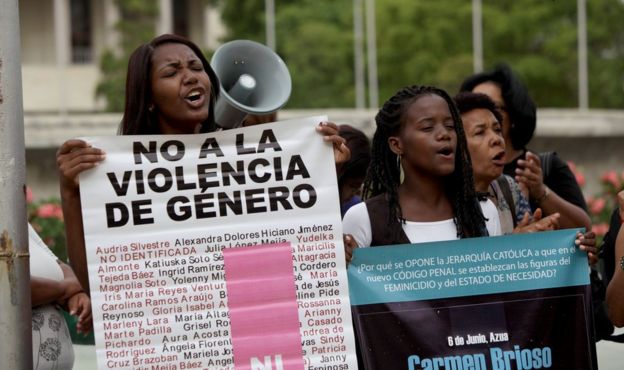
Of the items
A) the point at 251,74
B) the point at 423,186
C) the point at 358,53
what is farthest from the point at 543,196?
the point at 358,53

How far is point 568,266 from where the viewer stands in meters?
4.91

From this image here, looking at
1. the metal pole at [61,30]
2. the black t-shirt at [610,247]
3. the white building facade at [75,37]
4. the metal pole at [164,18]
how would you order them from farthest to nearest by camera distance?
the white building facade at [75,37]
the metal pole at [164,18]
the metal pole at [61,30]
the black t-shirt at [610,247]

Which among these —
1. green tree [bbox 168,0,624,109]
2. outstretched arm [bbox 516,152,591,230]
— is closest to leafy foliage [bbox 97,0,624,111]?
green tree [bbox 168,0,624,109]

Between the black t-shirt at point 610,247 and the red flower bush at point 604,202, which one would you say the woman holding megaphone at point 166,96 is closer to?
the black t-shirt at point 610,247

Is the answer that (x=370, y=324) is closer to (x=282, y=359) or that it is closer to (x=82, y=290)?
(x=282, y=359)

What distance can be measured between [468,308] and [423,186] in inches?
19.9

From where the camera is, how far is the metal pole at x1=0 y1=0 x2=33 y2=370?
4449 millimetres

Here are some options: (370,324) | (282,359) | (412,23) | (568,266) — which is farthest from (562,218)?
(412,23)

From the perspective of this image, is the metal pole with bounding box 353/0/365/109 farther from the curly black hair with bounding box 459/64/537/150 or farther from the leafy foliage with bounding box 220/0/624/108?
the curly black hair with bounding box 459/64/537/150

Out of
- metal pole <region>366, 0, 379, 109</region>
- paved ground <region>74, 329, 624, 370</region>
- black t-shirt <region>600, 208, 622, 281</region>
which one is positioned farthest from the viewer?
metal pole <region>366, 0, 379, 109</region>

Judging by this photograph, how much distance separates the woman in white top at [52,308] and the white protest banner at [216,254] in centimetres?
19

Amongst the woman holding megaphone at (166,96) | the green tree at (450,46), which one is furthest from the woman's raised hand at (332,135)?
the green tree at (450,46)

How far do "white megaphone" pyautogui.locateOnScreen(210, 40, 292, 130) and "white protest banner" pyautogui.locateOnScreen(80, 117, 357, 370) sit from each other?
85 cm

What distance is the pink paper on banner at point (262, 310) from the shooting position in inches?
181
